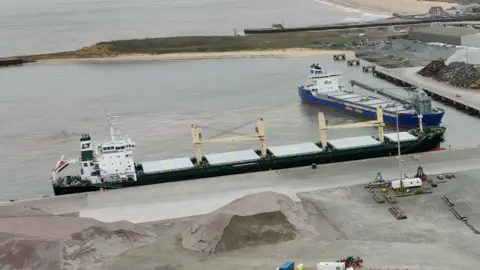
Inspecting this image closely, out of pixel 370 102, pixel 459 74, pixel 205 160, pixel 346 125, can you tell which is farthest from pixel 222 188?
pixel 459 74

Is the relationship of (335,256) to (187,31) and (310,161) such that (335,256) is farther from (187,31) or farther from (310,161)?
(187,31)

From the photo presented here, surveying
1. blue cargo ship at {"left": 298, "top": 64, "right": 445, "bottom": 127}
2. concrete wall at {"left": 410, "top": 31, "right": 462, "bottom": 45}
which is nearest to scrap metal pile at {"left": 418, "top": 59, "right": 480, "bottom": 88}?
blue cargo ship at {"left": 298, "top": 64, "right": 445, "bottom": 127}

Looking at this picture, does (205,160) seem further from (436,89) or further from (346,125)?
(436,89)

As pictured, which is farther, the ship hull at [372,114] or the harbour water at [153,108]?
the ship hull at [372,114]

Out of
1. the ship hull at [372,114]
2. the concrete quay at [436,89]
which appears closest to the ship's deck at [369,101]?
the ship hull at [372,114]

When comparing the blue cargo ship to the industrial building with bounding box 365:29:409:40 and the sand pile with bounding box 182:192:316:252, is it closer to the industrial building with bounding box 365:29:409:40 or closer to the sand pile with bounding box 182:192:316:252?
the sand pile with bounding box 182:192:316:252

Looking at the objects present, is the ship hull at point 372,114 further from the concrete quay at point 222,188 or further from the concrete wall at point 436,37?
the concrete wall at point 436,37
